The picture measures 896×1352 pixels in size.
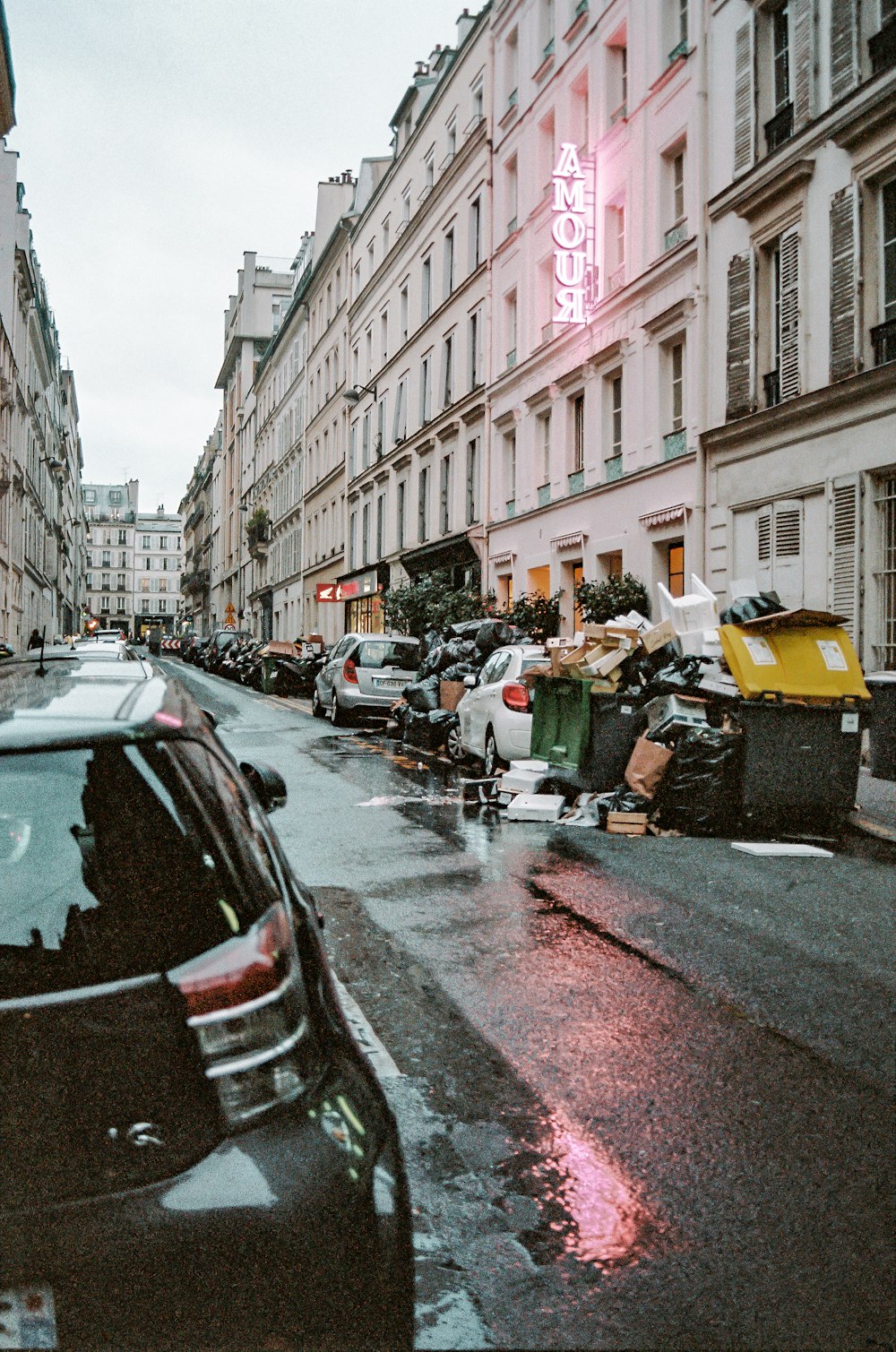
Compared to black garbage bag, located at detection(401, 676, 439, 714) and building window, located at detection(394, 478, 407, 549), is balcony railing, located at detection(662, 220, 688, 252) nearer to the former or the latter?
black garbage bag, located at detection(401, 676, 439, 714)

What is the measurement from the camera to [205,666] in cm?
5462

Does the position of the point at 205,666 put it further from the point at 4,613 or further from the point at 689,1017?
the point at 689,1017

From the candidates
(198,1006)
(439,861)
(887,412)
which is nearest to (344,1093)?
(198,1006)

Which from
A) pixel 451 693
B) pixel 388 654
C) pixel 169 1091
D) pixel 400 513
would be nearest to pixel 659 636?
pixel 451 693

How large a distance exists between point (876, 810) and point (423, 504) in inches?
1047

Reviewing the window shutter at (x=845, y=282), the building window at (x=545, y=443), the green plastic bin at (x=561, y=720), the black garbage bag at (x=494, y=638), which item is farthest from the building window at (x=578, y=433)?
the green plastic bin at (x=561, y=720)

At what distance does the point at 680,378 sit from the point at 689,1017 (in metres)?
16.6

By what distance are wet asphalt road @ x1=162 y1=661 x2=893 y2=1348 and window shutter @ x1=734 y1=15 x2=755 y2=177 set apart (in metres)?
13.5

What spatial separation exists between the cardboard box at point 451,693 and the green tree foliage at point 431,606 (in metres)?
8.80

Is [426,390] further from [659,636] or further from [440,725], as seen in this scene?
[659,636]

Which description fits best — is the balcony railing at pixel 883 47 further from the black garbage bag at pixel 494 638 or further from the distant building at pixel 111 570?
the distant building at pixel 111 570

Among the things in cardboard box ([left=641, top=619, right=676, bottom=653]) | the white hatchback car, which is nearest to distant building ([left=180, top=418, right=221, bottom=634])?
the white hatchback car

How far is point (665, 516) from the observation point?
1927 centimetres

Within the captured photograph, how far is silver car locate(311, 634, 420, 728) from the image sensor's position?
20.3 m
